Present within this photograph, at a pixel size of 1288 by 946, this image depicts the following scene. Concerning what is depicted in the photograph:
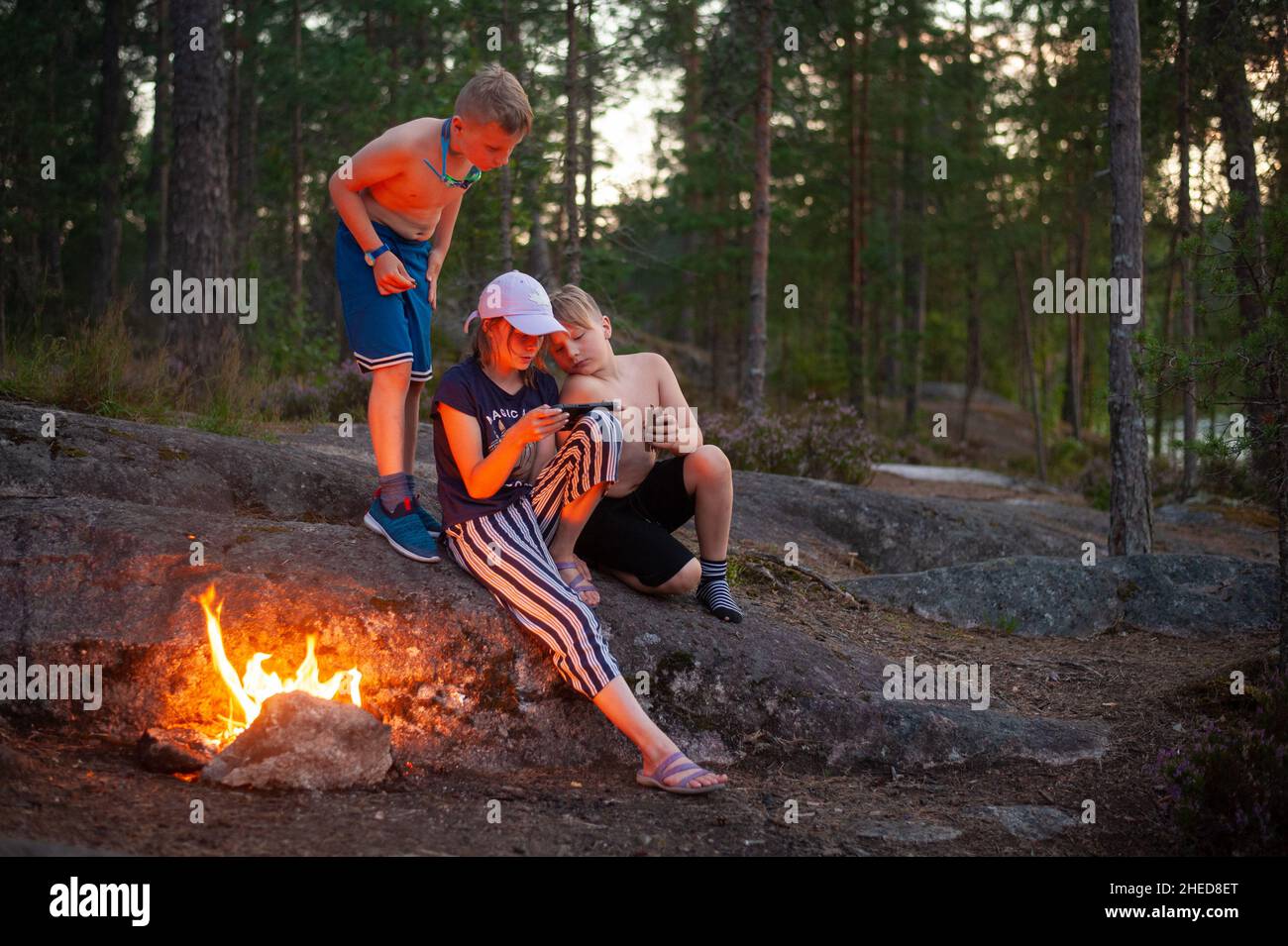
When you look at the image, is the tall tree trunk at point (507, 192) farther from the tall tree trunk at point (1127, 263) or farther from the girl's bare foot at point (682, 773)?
the girl's bare foot at point (682, 773)

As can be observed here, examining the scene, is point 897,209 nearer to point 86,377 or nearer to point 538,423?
point 86,377

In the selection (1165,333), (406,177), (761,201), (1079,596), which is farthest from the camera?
(1165,333)

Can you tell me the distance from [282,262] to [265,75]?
17.1ft

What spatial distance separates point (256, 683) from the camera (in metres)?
4.17

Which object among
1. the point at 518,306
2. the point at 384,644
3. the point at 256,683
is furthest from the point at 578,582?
the point at 256,683

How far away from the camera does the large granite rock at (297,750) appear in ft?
12.6

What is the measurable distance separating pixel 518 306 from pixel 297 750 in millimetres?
1914

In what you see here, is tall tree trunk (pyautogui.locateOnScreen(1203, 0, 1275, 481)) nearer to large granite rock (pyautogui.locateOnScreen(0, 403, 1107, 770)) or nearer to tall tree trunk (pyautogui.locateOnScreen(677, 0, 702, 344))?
large granite rock (pyautogui.locateOnScreen(0, 403, 1107, 770))

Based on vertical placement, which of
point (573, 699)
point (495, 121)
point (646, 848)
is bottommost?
point (646, 848)

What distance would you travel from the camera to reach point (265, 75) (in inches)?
963

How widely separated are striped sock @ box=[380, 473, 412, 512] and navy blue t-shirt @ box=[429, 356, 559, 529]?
0.86 ft
